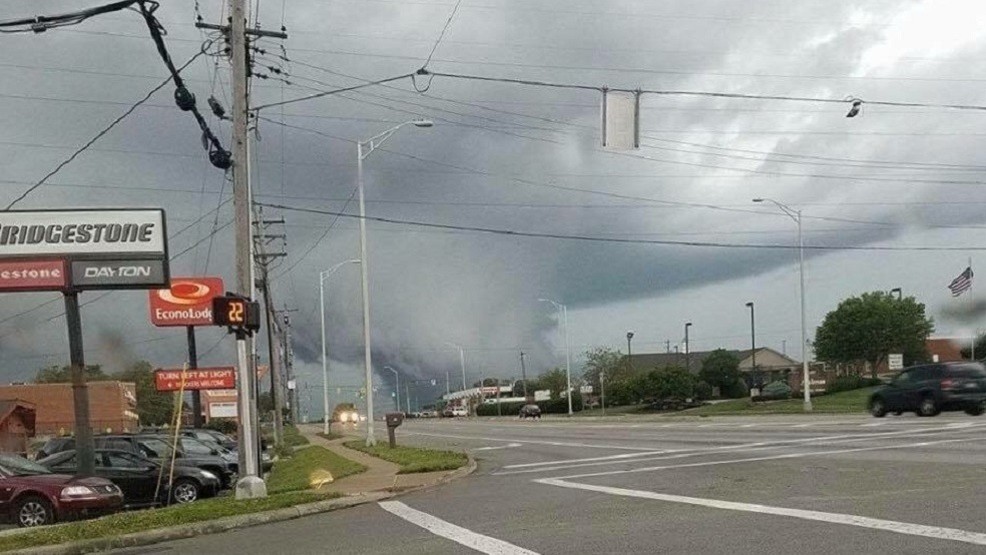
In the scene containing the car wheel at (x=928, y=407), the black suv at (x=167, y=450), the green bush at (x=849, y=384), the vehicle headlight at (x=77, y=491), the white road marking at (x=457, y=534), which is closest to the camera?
the white road marking at (x=457, y=534)

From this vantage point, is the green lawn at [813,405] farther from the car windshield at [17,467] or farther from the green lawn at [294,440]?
the car windshield at [17,467]

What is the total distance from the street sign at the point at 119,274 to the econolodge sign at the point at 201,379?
17349mm

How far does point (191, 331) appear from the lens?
154ft

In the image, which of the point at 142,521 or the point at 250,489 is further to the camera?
the point at 250,489

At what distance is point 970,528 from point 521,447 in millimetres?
22103

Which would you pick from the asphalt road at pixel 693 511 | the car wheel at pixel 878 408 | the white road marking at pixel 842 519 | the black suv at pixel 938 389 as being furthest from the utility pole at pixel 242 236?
the car wheel at pixel 878 408

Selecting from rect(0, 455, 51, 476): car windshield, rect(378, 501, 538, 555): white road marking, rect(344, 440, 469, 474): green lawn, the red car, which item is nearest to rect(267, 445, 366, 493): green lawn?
rect(344, 440, 469, 474): green lawn

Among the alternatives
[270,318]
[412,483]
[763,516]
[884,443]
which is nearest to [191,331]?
[270,318]

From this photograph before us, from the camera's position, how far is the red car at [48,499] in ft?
50.6

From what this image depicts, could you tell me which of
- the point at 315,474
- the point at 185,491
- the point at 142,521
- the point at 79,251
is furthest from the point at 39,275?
the point at 142,521

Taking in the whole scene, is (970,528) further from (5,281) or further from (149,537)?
(5,281)

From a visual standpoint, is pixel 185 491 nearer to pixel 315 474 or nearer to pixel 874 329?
pixel 315 474

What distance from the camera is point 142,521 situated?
1283cm

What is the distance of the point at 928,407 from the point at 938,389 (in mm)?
1027
